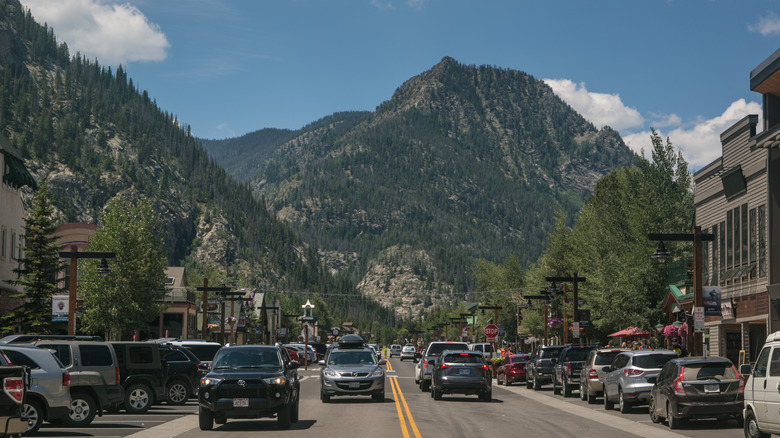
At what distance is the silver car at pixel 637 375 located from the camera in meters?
26.6

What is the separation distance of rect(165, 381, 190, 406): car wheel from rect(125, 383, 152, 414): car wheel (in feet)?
12.1

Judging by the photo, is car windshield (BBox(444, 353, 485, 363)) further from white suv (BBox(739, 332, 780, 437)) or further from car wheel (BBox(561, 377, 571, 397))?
white suv (BBox(739, 332, 780, 437))

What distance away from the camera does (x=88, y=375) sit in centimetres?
2167

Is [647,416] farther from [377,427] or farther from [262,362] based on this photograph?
[262,362]

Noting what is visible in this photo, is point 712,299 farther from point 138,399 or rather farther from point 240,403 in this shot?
point 138,399

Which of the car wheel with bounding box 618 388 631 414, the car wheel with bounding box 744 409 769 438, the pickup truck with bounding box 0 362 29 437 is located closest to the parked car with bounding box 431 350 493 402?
the car wheel with bounding box 618 388 631 414

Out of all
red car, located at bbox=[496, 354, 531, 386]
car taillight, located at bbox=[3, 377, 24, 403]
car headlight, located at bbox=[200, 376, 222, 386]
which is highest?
car taillight, located at bbox=[3, 377, 24, 403]

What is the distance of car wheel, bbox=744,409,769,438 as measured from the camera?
57.2 feet

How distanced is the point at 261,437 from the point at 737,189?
29.5 meters

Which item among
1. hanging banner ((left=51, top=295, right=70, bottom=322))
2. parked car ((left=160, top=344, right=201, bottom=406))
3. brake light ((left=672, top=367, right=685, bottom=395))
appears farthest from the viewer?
hanging banner ((left=51, top=295, right=70, bottom=322))

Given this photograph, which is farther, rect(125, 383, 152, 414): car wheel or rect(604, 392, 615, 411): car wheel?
rect(604, 392, 615, 411): car wheel

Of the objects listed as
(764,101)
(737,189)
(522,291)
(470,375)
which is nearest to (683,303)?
(737,189)

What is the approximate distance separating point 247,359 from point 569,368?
1731cm

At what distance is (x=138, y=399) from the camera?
26.5m
